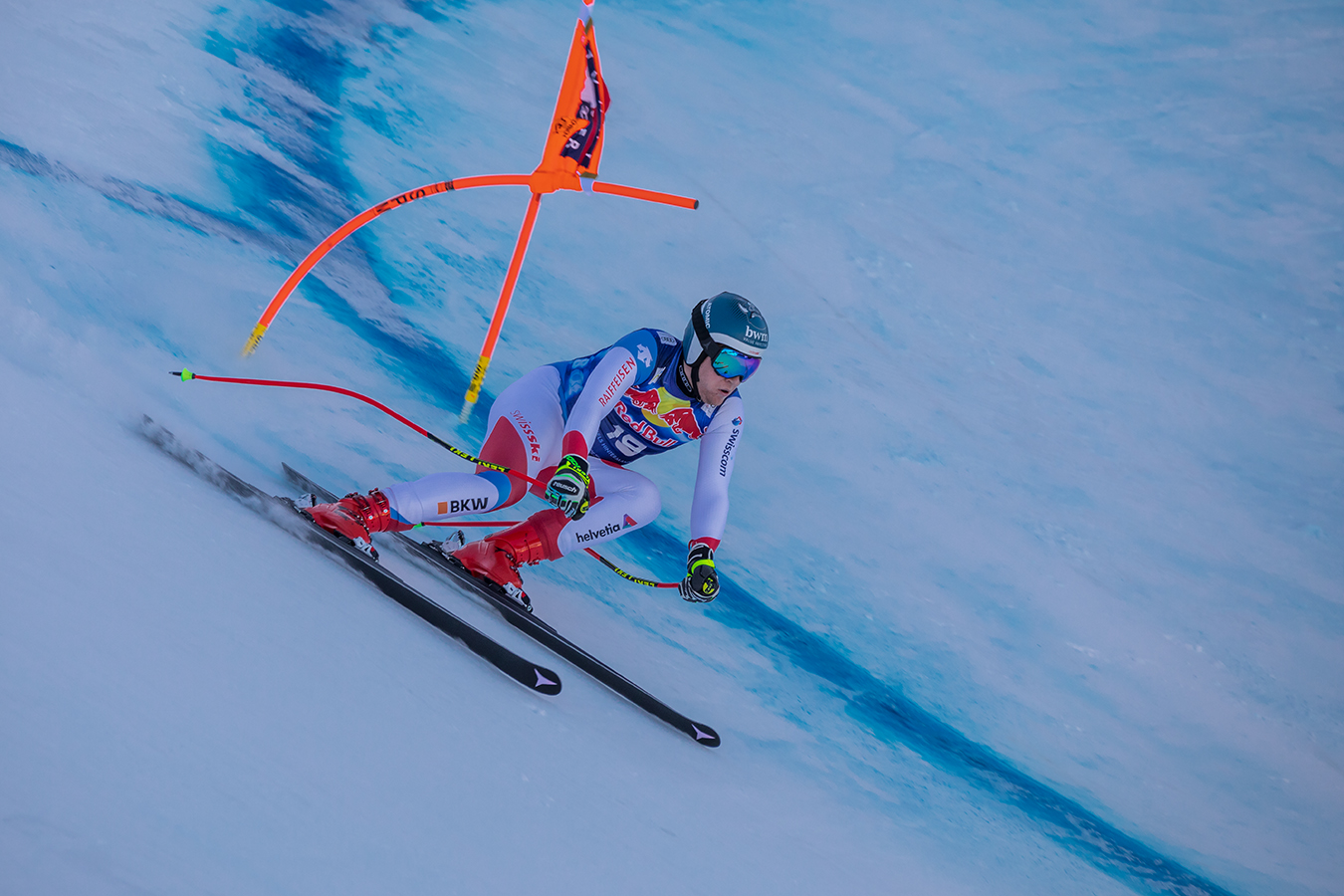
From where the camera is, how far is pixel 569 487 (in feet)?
7.09

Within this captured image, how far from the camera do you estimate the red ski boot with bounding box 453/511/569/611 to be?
2420 mm

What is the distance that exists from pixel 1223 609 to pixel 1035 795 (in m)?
0.96

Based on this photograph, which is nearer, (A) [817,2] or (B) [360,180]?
(A) [817,2]

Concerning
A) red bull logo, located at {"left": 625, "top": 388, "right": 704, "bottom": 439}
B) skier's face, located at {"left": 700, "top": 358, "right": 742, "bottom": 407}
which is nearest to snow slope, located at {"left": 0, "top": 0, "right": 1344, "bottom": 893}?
red bull logo, located at {"left": 625, "top": 388, "right": 704, "bottom": 439}

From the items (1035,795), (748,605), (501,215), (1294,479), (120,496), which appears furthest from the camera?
(501,215)

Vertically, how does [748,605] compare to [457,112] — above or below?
below

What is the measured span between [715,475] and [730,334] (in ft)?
1.36

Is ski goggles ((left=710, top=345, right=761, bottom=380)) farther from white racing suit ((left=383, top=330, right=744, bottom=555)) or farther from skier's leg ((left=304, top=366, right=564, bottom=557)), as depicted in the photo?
skier's leg ((left=304, top=366, right=564, bottom=557))

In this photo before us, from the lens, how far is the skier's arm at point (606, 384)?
2.30m

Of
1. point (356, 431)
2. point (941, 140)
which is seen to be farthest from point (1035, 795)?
point (356, 431)

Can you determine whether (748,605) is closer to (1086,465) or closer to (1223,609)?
(1086,465)

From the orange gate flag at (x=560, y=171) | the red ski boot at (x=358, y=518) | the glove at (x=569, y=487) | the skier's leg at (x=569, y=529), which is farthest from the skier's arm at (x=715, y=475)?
the red ski boot at (x=358, y=518)

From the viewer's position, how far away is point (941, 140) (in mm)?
3357

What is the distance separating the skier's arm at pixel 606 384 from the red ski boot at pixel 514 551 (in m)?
0.32
